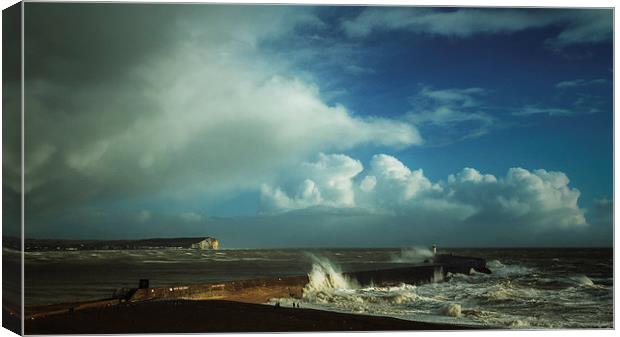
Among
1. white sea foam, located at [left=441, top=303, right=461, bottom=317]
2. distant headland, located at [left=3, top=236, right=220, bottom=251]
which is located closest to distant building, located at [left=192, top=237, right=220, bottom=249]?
distant headland, located at [left=3, top=236, right=220, bottom=251]

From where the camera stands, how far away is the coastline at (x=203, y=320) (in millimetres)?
10195

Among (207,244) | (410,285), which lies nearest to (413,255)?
(410,285)

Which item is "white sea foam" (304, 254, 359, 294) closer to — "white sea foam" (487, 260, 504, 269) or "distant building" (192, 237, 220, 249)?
"distant building" (192, 237, 220, 249)

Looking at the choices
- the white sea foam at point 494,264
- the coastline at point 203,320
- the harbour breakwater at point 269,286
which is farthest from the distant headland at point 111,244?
the white sea foam at point 494,264

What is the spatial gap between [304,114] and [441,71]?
152 cm

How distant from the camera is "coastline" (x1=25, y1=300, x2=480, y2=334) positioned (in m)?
10.2

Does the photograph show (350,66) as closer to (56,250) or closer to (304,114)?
(304,114)

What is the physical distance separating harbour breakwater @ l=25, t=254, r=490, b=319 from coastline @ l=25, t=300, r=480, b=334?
0.06m

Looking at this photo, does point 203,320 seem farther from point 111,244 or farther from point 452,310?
point 452,310

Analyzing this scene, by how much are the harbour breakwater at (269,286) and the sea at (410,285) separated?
0.06 metres

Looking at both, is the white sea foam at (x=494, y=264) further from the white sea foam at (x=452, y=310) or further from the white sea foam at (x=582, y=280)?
the white sea foam at (x=582, y=280)

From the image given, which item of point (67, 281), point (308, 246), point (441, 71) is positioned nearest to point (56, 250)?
point (67, 281)

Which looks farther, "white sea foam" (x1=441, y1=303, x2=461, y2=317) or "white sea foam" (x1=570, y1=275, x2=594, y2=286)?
"white sea foam" (x1=570, y1=275, x2=594, y2=286)

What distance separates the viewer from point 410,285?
11.5 meters
